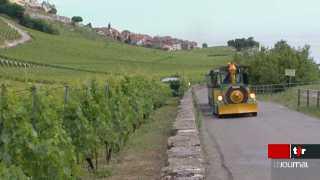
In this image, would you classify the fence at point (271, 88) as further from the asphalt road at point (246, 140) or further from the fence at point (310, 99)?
the asphalt road at point (246, 140)

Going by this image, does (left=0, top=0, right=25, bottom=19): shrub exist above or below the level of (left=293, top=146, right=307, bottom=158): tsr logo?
above

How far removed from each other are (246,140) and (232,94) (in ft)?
41.9

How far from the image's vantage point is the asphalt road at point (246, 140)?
14740 millimetres

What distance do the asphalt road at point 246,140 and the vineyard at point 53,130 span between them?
93.3 inches

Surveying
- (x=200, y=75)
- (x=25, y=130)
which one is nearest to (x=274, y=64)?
(x=200, y=75)

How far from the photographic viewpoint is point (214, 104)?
35.6m

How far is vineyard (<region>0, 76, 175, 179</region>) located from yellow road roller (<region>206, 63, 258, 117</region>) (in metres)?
16.8

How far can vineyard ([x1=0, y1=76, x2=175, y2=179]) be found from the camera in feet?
28.5

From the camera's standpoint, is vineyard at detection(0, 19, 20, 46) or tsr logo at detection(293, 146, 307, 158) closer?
tsr logo at detection(293, 146, 307, 158)

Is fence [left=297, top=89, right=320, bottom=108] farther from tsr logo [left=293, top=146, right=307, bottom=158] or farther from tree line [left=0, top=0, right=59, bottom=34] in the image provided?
tree line [left=0, top=0, right=59, bottom=34]

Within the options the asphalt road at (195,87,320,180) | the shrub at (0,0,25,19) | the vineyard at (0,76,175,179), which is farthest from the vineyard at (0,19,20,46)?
the vineyard at (0,76,175,179)

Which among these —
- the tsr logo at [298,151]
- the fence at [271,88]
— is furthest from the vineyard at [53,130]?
the fence at [271,88]

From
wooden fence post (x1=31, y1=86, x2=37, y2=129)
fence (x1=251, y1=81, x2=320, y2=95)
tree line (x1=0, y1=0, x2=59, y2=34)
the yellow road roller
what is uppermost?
tree line (x1=0, y1=0, x2=59, y2=34)

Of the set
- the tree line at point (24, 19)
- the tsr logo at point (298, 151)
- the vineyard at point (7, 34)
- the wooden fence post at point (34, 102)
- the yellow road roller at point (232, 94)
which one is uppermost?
the tree line at point (24, 19)
